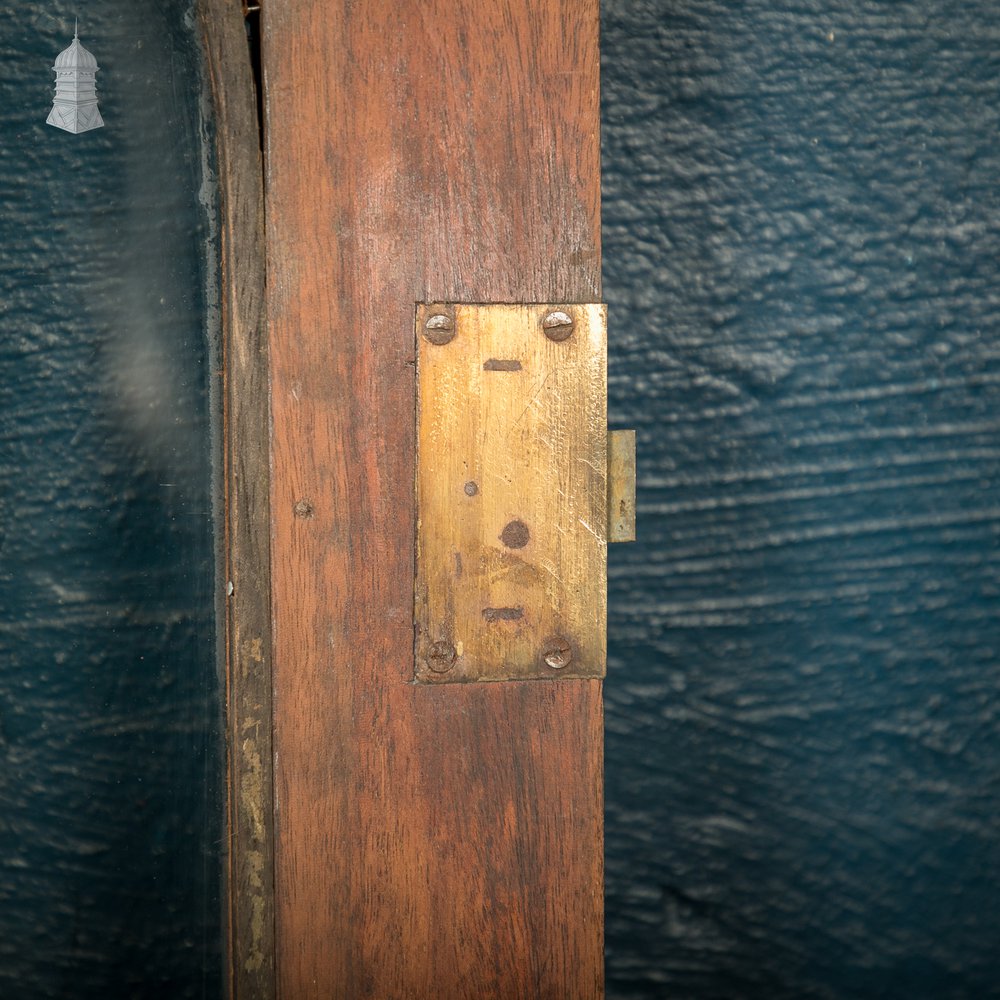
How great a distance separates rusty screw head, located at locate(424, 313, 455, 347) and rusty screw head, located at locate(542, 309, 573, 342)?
46 mm

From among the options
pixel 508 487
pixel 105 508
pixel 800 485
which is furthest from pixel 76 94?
pixel 800 485

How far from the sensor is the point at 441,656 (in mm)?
454

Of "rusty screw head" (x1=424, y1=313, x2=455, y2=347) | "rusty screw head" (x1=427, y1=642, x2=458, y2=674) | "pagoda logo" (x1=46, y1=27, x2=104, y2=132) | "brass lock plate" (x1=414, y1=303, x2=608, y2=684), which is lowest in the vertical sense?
"rusty screw head" (x1=427, y1=642, x2=458, y2=674)

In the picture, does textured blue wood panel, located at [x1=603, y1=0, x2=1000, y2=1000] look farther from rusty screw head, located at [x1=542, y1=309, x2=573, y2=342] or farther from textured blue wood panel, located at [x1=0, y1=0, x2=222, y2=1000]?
textured blue wood panel, located at [x1=0, y1=0, x2=222, y2=1000]

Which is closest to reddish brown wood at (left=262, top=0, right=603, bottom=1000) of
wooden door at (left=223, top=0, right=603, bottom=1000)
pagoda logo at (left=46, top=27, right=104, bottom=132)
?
wooden door at (left=223, top=0, right=603, bottom=1000)

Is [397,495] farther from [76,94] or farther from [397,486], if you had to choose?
[76,94]

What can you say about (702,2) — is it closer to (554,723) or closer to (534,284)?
(534,284)

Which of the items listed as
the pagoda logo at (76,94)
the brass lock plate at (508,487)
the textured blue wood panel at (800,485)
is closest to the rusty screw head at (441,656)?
the brass lock plate at (508,487)

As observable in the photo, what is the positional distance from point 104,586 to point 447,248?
27cm

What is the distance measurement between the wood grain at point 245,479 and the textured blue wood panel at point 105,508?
50mm

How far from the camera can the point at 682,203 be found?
543 millimetres

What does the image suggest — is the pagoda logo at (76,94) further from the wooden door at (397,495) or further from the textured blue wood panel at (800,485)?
the textured blue wood panel at (800,485)

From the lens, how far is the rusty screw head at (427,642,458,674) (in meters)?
0.45

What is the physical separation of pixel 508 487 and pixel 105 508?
0.24 m
